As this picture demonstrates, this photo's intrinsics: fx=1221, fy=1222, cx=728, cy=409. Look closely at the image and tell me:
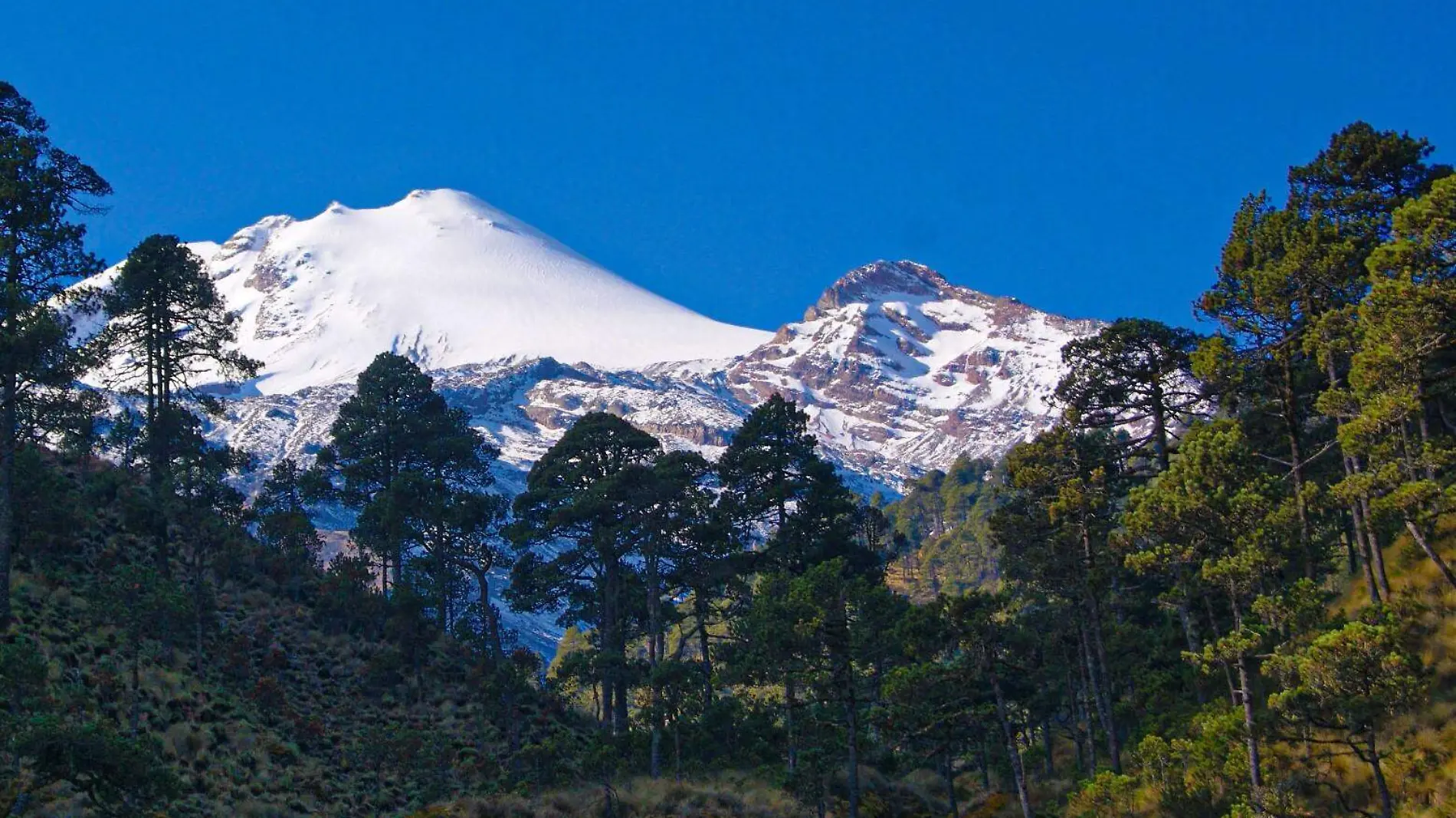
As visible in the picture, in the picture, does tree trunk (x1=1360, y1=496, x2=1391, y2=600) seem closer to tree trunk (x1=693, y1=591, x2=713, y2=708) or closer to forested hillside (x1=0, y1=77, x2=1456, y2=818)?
forested hillside (x1=0, y1=77, x2=1456, y2=818)

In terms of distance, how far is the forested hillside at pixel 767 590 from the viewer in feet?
74.7

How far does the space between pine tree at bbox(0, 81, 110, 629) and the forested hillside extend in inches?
3.5

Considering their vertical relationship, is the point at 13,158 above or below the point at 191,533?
above

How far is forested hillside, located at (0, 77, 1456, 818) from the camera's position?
22766 mm

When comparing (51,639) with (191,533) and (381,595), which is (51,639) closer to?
(191,533)

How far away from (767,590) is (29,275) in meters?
19.7

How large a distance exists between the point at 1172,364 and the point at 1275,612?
12.5 meters

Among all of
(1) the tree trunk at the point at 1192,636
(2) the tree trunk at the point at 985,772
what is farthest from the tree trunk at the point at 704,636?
(1) the tree trunk at the point at 1192,636

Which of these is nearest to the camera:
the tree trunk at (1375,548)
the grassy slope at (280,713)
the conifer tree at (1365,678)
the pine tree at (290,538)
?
the conifer tree at (1365,678)

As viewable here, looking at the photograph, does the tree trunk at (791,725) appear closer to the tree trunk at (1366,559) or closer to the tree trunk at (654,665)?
the tree trunk at (654,665)

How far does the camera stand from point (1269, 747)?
2423cm

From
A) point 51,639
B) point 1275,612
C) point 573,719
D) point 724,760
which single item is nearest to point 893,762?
point 724,760

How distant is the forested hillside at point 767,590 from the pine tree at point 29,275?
89mm

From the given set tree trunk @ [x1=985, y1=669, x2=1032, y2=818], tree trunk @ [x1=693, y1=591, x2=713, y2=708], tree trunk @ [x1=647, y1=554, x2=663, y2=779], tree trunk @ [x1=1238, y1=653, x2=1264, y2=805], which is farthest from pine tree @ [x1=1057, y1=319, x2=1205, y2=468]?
tree trunk @ [x1=647, y1=554, x2=663, y2=779]
